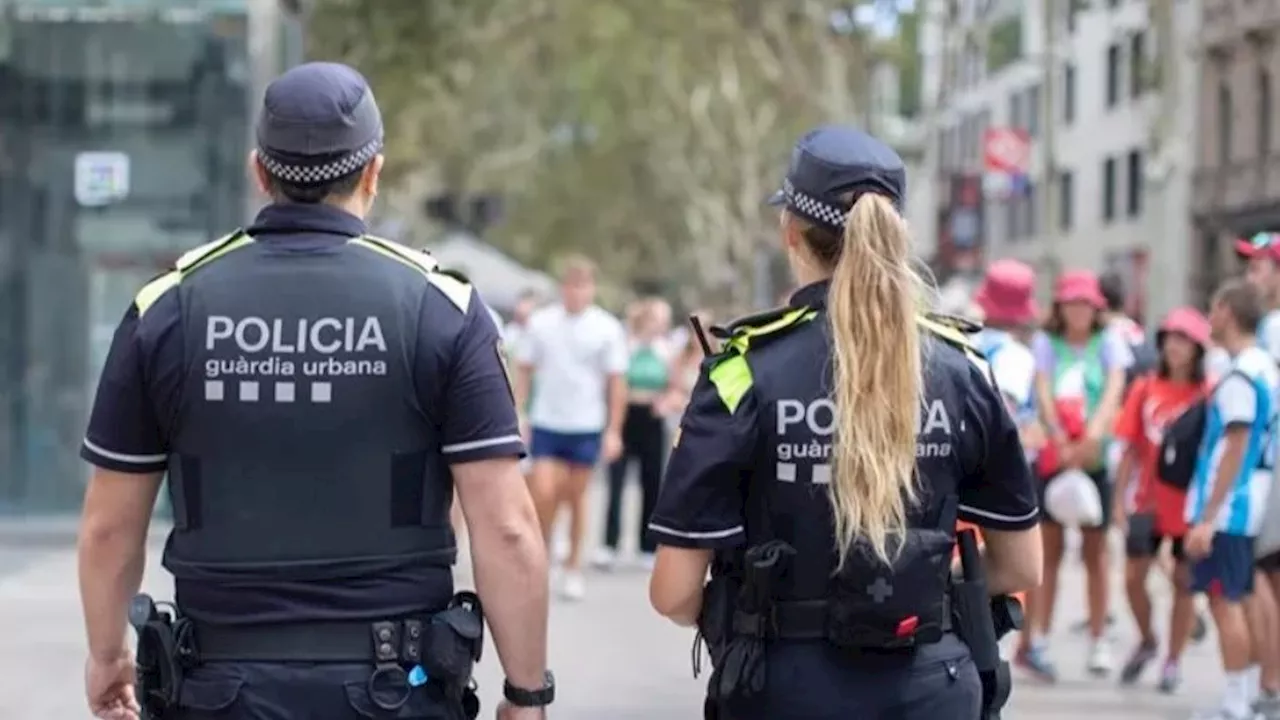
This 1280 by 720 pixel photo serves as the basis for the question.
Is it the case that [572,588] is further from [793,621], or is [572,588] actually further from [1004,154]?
[1004,154]

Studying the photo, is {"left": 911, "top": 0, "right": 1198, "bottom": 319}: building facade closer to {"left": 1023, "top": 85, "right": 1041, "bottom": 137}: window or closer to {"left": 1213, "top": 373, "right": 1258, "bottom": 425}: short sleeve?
{"left": 1023, "top": 85, "right": 1041, "bottom": 137}: window

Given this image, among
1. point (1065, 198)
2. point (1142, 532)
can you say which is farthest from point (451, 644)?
point (1065, 198)

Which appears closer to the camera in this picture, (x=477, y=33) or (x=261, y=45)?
(x=261, y=45)

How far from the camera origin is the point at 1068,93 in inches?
2282

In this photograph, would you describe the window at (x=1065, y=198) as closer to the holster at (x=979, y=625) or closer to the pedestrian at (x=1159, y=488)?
the pedestrian at (x=1159, y=488)

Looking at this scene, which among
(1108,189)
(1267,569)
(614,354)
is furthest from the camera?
(1108,189)

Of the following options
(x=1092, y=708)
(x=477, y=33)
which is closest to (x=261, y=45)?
(x=1092, y=708)

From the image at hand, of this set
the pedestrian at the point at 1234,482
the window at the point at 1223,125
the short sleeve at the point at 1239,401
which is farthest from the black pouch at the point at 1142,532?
the window at the point at 1223,125

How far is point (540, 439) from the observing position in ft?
51.7

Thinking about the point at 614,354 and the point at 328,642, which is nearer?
the point at 328,642

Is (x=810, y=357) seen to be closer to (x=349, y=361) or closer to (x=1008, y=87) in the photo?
(x=349, y=361)

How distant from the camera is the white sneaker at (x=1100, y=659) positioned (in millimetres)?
11969

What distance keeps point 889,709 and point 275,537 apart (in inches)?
45.2

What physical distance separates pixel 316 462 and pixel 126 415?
0.36 metres
